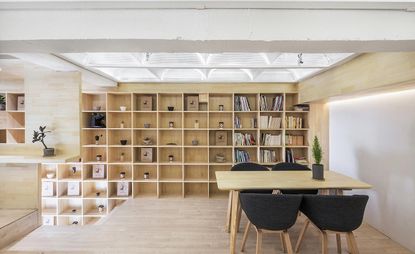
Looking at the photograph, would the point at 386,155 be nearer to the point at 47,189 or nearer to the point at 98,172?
the point at 98,172

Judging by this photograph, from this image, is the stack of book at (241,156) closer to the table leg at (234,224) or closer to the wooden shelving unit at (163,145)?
the wooden shelving unit at (163,145)

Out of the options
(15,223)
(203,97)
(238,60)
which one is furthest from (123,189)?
(238,60)

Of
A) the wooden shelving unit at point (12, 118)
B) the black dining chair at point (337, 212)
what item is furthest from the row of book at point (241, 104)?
the wooden shelving unit at point (12, 118)

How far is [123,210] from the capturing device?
152 inches

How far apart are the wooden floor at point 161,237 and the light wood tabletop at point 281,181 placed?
2.51 feet

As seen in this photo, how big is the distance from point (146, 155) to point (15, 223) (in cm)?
236

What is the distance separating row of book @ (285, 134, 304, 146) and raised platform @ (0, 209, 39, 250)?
14.5 ft

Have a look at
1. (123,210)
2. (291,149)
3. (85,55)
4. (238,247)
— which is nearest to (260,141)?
(291,149)

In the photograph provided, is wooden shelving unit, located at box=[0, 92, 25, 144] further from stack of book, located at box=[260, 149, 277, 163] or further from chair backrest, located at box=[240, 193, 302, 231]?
stack of book, located at box=[260, 149, 277, 163]

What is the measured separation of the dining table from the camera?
2.54m

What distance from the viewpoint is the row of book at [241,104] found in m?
4.72

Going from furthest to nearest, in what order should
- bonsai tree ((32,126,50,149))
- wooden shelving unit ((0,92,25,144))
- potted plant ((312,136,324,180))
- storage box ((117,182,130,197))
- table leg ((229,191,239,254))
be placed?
storage box ((117,182,130,197)) → wooden shelving unit ((0,92,25,144)) → bonsai tree ((32,126,50,149)) → potted plant ((312,136,324,180)) → table leg ((229,191,239,254))

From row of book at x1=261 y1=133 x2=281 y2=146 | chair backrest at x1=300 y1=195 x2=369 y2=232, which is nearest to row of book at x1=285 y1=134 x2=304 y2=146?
row of book at x1=261 y1=133 x2=281 y2=146

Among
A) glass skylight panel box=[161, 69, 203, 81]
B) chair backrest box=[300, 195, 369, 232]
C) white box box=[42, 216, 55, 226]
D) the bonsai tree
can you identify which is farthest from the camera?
white box box=[42, 216, 55, 226]
